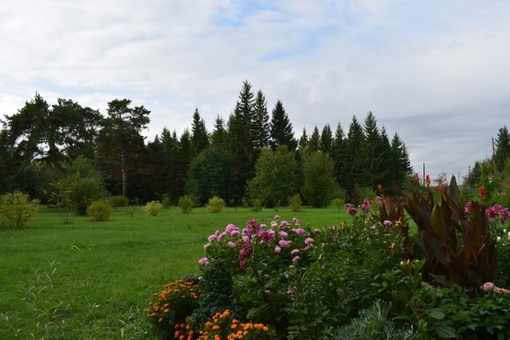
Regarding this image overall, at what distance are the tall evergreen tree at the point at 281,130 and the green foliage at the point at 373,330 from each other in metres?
45.2

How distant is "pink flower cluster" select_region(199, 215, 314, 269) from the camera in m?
3.85

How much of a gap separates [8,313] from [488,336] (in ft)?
15.2

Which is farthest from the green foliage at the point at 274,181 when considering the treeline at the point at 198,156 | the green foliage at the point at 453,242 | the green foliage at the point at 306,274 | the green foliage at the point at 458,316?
the green foliage at the point at 458,316

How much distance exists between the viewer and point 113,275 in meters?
6.60

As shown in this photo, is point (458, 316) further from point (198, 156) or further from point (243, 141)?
point (243, 141)

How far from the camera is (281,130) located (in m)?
48.0

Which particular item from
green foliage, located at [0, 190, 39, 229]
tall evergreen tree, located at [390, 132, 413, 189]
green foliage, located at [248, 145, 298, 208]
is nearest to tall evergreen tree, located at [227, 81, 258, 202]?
green foliage, located at [248, 145, 298, 208]

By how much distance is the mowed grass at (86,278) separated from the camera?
4066mm

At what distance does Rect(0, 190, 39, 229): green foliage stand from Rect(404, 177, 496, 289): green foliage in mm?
13816

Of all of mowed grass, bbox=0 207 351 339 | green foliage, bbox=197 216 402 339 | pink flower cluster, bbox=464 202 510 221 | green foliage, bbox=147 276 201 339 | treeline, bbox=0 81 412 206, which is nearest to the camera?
green foliage, bbox=197 216 402 339

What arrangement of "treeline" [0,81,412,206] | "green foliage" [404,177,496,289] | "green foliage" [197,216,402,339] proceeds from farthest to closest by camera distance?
1. "treeline" [0,81,412,206]
2. "green foliage" [404,177,496,289]
3. "green foliage" [197,216,402,339]

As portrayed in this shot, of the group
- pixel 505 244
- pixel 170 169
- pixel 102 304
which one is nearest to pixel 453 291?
pixel 505 244

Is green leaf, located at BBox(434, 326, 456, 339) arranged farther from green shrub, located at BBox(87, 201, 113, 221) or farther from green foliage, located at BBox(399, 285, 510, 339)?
green shrub, located at BBox(87, 201, 113, 221)

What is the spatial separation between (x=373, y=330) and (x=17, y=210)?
14431 millimetres
